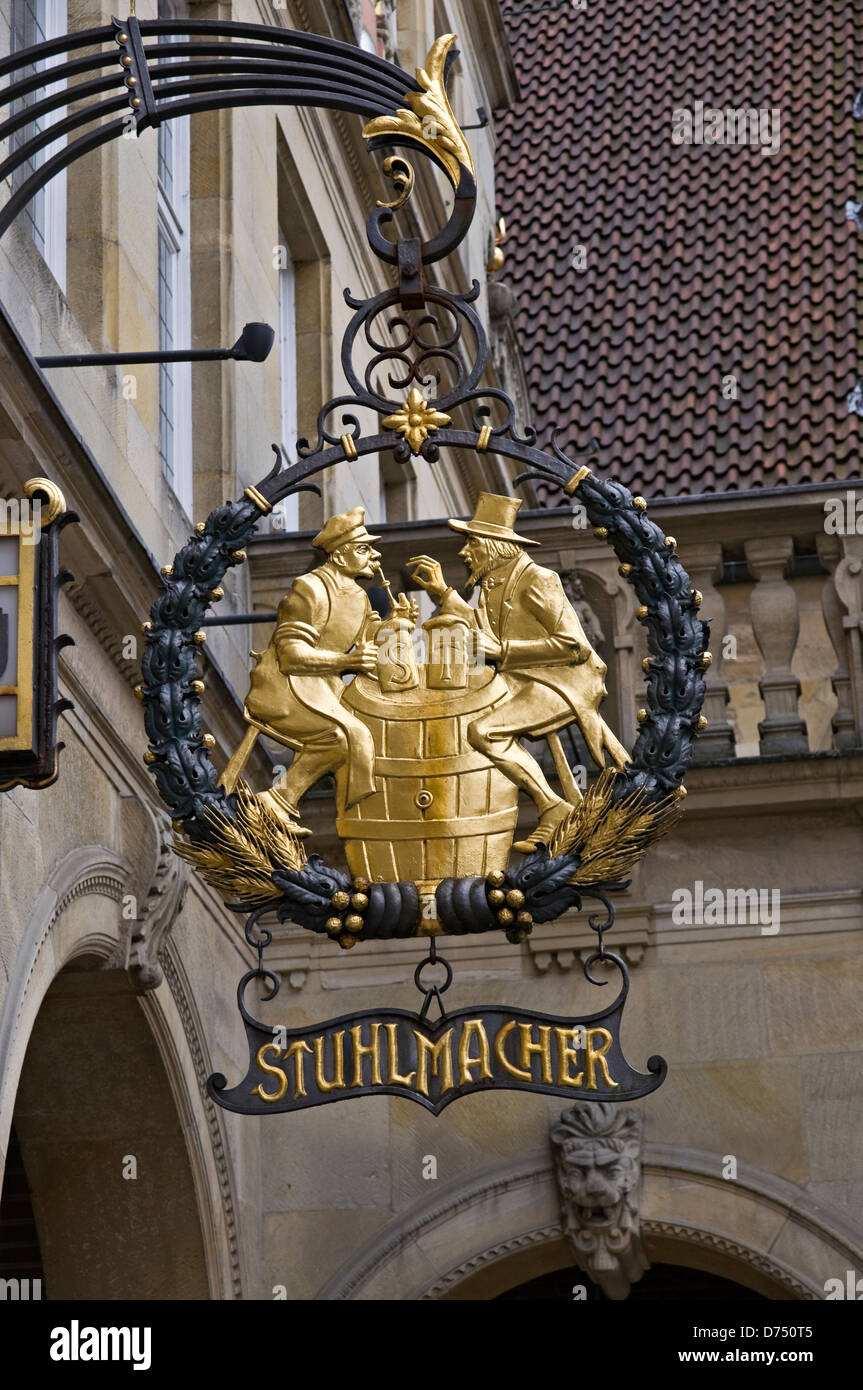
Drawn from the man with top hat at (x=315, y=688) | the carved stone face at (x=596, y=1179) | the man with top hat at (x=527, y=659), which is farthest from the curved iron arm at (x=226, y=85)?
the carved stone face at (x=596, y=1179)

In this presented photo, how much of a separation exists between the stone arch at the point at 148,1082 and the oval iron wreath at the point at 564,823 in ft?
8.11

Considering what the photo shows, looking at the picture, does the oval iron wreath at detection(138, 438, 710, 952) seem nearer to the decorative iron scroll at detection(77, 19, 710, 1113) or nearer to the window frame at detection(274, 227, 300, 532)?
the decorative iron scroll at detection(77, 19, 710, 1113)

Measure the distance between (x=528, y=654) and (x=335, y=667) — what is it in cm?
48

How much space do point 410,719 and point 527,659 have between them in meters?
0.33

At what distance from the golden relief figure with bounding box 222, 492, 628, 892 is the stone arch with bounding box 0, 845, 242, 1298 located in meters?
2.51

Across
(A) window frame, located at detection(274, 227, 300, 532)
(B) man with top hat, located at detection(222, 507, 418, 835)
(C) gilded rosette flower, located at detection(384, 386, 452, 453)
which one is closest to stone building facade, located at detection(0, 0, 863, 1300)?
(A) window frame, located at detection(274, 227, 300, 532)

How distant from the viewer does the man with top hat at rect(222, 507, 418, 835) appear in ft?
19.9

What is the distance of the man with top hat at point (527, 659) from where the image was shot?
6035mm

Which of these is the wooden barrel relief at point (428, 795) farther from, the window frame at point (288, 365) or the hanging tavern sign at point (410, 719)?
the window frame at point (288, 365)

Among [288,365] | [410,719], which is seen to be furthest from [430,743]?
[288,365]

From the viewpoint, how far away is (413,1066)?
5.75 m

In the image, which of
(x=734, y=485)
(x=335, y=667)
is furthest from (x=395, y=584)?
(x=734, y=485)

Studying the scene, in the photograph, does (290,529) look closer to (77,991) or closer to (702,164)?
(77,991)

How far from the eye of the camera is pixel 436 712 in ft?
20.0
